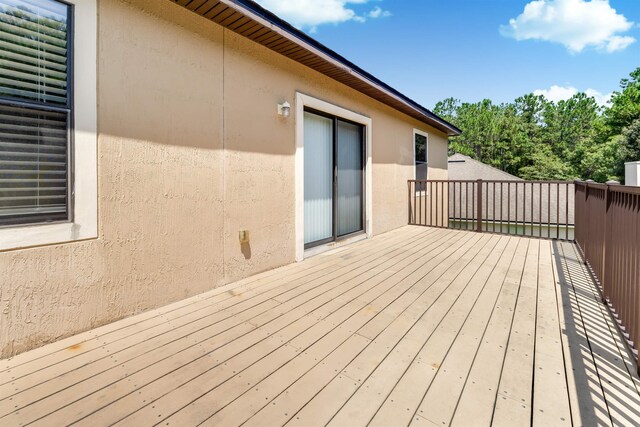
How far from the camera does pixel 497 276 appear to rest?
341cm

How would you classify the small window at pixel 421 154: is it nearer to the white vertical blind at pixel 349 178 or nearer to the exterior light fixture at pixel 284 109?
the white vertical blind at pixel 349 178

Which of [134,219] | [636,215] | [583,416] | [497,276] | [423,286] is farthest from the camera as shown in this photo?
[497,276]

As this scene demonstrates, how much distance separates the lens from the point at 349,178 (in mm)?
5199

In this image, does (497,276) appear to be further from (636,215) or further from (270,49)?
(270,49)

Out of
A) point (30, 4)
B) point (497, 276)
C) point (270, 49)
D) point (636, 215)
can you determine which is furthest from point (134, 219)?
point (497, 276)

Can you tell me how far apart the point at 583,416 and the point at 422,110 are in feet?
21.0

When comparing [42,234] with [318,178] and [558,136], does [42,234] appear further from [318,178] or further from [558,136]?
[558,136]

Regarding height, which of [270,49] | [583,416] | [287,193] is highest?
[270,49]

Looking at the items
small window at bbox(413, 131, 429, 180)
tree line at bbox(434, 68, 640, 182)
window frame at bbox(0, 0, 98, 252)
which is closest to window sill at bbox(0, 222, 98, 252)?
window frame at bbox(0, 0, 98, 252)

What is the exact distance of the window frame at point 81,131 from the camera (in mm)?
2076

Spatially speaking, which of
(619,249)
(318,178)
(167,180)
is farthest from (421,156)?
(167,180)

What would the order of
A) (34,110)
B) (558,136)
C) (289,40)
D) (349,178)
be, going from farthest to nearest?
(558,136) → (349,178) → (289,40) → (34,110)

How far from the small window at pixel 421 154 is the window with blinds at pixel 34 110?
692 cm

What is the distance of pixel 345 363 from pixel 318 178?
121 inches
